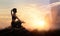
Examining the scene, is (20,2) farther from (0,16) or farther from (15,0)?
(0,16)

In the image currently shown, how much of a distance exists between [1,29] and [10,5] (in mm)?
328

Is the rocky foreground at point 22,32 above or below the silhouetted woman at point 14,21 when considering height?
below

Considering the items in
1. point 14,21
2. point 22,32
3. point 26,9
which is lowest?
point 22,32

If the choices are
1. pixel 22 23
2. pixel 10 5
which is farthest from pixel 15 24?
pixel 10 5

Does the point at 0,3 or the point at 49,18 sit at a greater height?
the point at 0,3

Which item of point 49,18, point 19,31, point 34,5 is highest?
point 34,5

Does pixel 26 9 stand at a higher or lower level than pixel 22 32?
higher

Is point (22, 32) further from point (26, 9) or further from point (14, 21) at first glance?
point (26, 9)

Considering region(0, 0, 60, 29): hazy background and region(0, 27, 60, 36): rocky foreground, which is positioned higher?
Result: region(0, 0, 60, 29): hazy background

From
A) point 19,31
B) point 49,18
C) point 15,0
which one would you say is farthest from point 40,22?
point 15,0

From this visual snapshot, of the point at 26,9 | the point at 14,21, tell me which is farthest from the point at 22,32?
the point at 26,9

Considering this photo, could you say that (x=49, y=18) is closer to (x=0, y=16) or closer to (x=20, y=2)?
(x=20, y=2)

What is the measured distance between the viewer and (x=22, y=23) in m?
2.35

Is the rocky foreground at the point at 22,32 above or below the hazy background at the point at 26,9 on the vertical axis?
below
